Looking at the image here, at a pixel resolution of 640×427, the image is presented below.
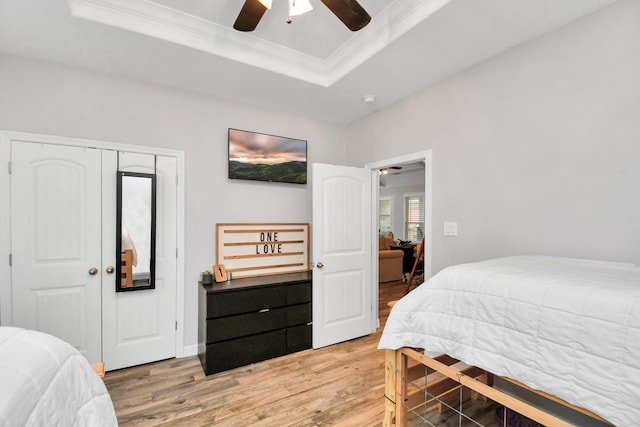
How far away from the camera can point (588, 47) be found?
182 centimetres

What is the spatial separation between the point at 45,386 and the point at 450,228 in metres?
2.69

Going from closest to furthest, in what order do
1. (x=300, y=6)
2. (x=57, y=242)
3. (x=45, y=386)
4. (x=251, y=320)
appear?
1. (x=45, y=386)
2. (x=300, y=6)
3. (x=57, y=242)
4. (x=251, y=320)

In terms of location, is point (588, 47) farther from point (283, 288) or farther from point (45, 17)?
point (45, 17)

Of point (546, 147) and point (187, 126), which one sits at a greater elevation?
point (187, 126)

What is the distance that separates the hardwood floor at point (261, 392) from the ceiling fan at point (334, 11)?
2.48m

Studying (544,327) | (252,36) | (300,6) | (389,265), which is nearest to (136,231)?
(252,36)

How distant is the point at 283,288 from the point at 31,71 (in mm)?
2795

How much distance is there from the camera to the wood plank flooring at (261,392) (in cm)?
198

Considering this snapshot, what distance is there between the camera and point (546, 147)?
6.57 ft

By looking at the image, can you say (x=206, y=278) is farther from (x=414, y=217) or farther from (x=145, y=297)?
(x=414, y=217)

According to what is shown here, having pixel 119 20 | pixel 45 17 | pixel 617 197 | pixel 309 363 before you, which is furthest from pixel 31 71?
pixel 617 197

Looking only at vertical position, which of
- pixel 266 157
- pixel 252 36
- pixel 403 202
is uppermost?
pixel 252 36

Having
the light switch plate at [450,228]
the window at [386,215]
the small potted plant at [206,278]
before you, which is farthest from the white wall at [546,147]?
the window at [386,215]

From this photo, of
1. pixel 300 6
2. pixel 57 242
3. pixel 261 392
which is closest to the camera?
pixel 300 6
